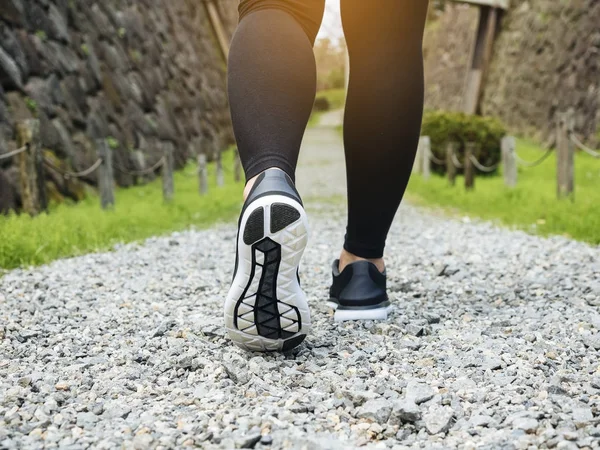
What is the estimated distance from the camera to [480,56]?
42.1 ft

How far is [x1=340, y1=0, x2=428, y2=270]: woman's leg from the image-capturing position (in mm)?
1273

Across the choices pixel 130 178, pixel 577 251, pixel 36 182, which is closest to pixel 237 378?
pixel 577 251

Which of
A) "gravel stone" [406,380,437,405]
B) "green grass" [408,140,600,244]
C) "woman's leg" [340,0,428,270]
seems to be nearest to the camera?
"gravel stone" [406,380,437,405]

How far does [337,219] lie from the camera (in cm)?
481

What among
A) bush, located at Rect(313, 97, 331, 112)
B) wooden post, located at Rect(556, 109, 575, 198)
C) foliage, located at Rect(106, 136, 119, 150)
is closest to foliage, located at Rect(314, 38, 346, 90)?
bush, located at Rect(313, 97, 331, 112)

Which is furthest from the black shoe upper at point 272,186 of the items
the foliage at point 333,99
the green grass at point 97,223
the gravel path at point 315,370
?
the foliage at point 333,99

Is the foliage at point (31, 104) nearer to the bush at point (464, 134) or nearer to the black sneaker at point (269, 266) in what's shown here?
the black sneaker at point (269, 266)

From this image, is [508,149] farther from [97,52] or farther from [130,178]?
[97,52]

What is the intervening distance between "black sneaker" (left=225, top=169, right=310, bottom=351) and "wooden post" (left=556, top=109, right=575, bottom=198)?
416 centimetres

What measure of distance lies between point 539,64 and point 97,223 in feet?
33.7

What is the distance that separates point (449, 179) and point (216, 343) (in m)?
6.26

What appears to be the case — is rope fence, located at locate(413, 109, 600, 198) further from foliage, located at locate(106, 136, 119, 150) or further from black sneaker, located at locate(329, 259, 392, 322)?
foliage, located at locate(106, 136, 119, 150)

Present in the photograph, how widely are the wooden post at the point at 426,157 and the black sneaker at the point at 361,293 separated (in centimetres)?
722

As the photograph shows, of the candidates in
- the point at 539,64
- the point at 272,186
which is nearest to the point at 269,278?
the point at 272,186
